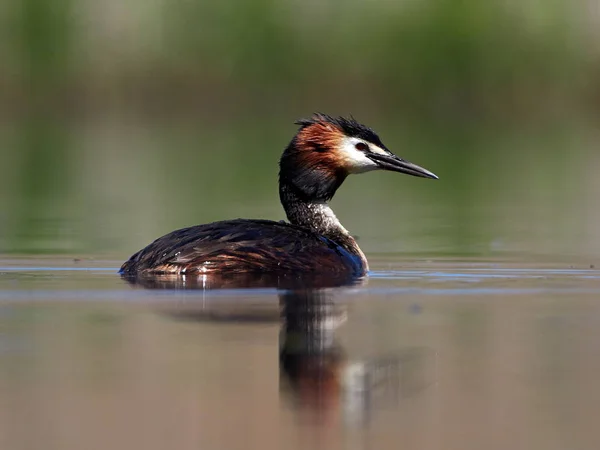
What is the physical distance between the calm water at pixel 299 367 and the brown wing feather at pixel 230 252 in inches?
12.5

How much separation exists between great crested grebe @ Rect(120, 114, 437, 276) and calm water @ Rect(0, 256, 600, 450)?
16.1 inches

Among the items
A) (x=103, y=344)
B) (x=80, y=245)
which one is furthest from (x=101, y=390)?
(x=80, y=245)

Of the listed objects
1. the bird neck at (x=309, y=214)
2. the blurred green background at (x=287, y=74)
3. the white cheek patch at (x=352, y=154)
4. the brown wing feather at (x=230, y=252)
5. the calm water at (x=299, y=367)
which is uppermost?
the blurred green background at (x=287, y=74)

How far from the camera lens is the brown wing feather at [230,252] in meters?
9.12

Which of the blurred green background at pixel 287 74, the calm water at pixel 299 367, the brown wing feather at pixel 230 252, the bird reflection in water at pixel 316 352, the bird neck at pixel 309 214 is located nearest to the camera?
the calm water at pixel 299 367

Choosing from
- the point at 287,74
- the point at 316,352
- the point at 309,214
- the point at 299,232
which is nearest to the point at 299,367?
the point at 316,352

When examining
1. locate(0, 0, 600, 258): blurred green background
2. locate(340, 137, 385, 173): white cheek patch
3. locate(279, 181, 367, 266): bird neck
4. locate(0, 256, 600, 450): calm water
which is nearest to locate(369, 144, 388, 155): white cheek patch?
locate(340, 137, 385, 173): white cheek patch

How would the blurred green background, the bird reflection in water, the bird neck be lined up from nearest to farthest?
the bird reflection in water < the bird neck < the blurred green background

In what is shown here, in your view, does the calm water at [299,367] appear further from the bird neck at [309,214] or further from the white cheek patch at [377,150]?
the white cheek patch at [377,150]

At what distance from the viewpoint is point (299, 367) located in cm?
649

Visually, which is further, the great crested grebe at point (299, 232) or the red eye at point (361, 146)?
the red eye at point (361, 146)

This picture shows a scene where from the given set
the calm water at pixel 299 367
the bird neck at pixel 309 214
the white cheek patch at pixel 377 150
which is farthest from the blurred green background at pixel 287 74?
the calm water at pixel 299 367

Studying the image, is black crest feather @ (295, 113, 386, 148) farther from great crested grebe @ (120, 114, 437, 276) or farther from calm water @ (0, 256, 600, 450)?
calm water @ (0, 256, 600, 450)

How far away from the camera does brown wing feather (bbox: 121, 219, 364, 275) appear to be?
29.9 ft
